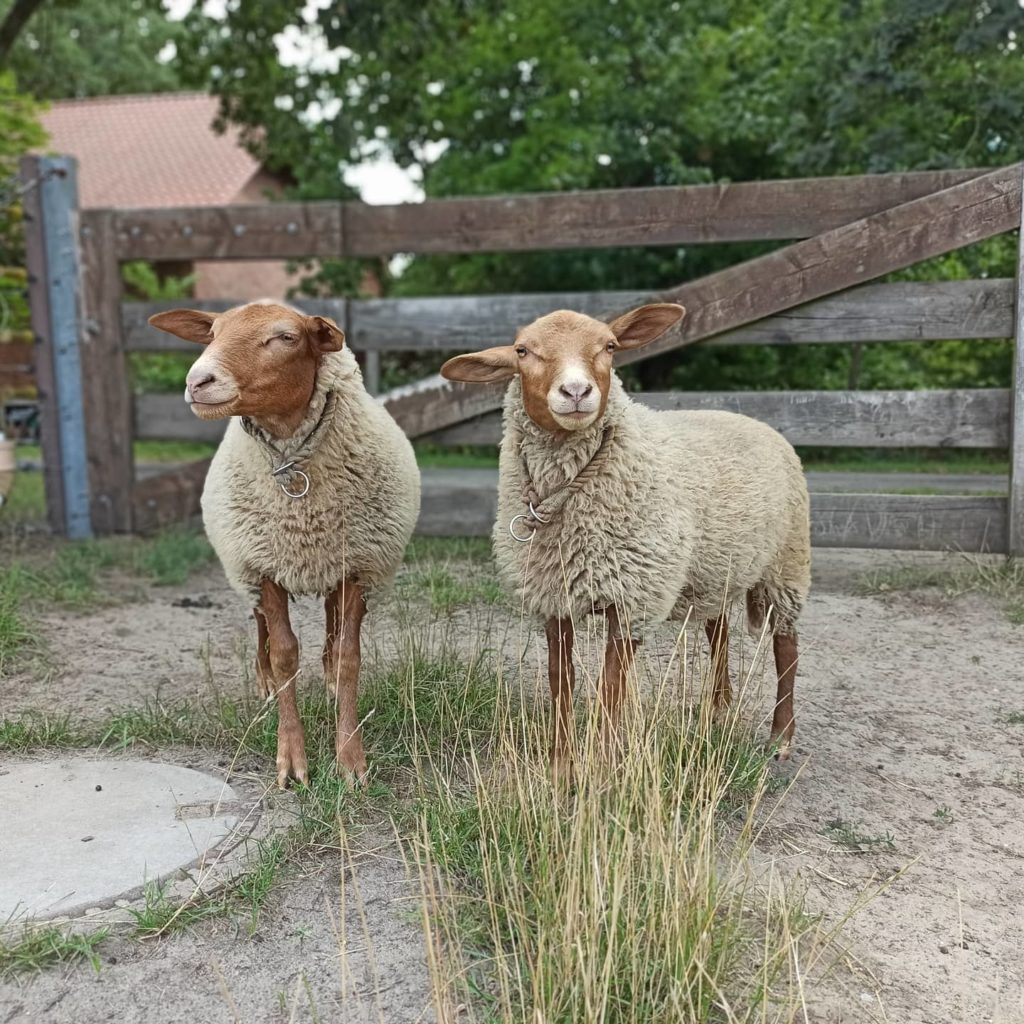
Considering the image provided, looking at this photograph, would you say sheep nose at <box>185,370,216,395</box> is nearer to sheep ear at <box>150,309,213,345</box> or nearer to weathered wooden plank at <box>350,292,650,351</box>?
sheep ear at <box>150,309,213,345</box>

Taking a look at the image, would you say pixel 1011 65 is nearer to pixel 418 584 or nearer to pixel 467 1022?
pixel 418 584

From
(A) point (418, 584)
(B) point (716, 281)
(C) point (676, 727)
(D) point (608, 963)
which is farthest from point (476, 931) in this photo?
(B) point (716, 281)

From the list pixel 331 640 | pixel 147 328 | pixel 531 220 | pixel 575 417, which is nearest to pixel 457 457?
pixel 147 328

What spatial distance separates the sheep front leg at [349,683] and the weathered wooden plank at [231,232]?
3315 millimetres

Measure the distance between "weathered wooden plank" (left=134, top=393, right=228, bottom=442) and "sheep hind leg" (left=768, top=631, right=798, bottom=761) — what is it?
13.6 feet

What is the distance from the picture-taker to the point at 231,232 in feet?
20.6

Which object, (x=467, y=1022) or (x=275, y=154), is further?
(x=275, y=154)

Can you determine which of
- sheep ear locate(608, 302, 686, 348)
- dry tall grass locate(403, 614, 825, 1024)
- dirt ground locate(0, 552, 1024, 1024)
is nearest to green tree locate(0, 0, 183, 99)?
dirt ground locate(0, 552, 1024, 1024)

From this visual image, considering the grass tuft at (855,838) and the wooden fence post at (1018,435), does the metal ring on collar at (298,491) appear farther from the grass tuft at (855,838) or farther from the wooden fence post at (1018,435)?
the wooden fence post at (1018,435)

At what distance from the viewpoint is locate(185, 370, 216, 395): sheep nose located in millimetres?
2840

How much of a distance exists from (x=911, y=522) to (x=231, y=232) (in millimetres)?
4431

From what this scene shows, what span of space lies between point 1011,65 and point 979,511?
12.6 feet

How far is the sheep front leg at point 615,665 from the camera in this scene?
3.00 meters

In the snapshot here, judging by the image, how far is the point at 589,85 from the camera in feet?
41.0
